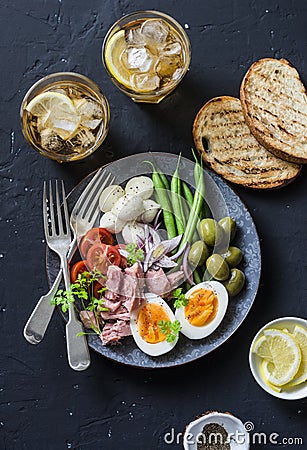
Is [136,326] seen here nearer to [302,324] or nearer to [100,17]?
[302,324]

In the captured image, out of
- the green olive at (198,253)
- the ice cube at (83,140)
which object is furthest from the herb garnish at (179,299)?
the ice cube at (83,140)

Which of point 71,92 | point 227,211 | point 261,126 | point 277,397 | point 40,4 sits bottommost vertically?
point 277,397

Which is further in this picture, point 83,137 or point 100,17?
point 100,17

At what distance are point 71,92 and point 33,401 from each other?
120 cm

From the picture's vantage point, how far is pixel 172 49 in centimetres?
296

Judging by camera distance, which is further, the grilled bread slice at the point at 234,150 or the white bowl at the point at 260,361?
the grilled bread slice at the point at 234,150

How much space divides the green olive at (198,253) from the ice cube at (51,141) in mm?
631

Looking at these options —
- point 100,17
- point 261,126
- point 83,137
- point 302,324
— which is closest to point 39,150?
point 83,137

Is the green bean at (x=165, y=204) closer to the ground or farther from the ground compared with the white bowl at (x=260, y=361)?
farther from the ground

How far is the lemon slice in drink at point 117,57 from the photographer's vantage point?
116 inches

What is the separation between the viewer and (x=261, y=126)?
302 cm

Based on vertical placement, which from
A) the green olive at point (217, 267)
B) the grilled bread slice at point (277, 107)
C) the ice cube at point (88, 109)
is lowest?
the green olive at point (217, 267)

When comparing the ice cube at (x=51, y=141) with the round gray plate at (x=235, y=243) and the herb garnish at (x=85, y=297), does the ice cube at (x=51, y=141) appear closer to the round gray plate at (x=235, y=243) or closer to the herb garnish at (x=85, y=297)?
the round gray plate at (x=235, y=243)

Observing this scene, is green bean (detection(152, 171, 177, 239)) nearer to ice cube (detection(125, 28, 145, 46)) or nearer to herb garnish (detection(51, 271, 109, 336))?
herb garnish (detection(51, 271, 109, 336))
